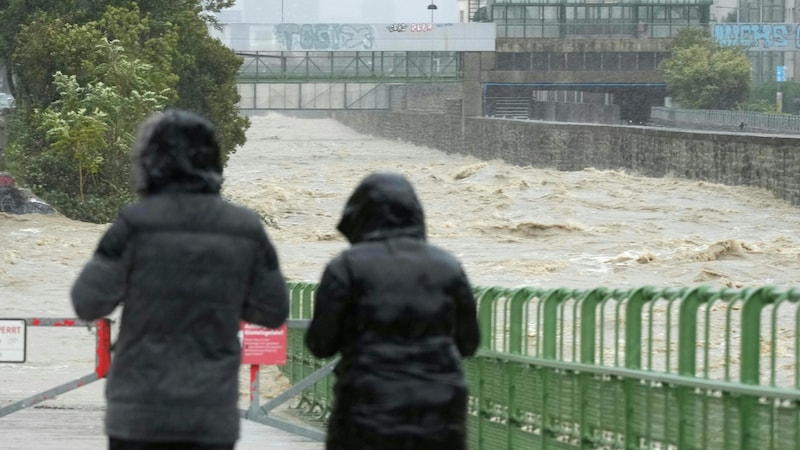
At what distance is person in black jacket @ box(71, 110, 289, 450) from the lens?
16.0ft

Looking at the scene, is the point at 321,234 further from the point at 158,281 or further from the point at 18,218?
the point at 158,281

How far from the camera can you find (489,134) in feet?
268

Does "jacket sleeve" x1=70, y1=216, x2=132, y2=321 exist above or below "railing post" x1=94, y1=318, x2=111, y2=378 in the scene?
above

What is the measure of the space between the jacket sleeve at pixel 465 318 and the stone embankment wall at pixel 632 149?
1584 inches

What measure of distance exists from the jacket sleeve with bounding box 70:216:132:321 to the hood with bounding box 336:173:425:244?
26.3 inches

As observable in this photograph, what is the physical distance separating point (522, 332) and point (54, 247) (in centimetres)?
2740

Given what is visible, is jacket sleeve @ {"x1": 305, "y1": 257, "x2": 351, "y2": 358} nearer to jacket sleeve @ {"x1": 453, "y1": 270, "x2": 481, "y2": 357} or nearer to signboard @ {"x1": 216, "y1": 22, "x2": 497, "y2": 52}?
jacket sleeve @ {"x1": 453, "y1": 270, "x2": 481, "y2": 357}

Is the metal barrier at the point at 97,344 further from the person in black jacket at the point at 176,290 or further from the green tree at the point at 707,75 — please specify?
the green tree at the point at 707,75

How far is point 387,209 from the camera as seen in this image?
516cm

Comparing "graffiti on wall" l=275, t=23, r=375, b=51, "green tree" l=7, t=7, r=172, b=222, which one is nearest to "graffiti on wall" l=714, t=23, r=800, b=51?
"graffiti on wall" l=275, t=23, r=375, b=51

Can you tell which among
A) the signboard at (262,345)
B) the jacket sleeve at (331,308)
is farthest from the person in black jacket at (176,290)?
the signboard at (262,345)

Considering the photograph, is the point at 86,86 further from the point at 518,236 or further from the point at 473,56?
the point at 473,56

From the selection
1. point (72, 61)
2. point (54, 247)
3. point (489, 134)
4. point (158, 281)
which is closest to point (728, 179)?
point (72, 61)

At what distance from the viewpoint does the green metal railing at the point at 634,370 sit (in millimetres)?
7418
